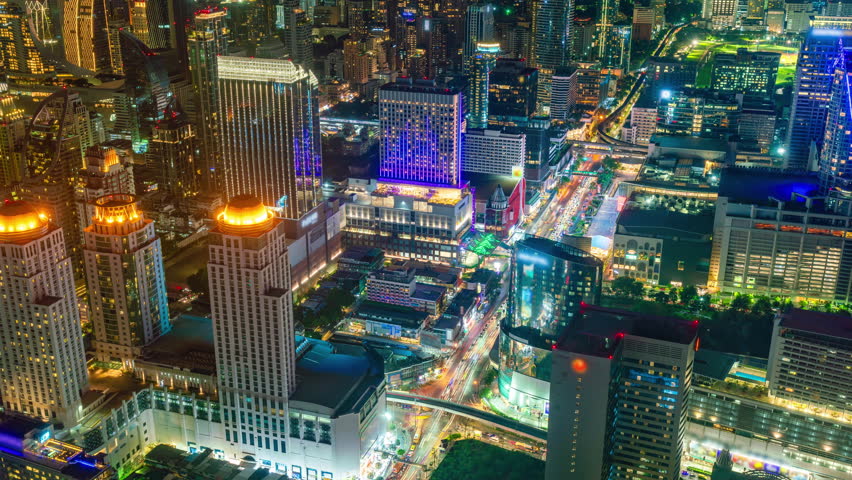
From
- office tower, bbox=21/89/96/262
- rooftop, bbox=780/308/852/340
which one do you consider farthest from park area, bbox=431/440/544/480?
office tower, bbox=21/89/96/262

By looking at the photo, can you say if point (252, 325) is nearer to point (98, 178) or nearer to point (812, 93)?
point (98, 178)

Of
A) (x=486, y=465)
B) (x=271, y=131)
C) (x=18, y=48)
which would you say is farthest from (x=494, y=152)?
(x=18, y=48)

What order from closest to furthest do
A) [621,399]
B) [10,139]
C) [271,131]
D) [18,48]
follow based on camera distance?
[621,399] → [271,131] → [10,139] → [18,48]

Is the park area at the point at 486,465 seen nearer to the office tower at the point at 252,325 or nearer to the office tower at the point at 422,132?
the office tower at the point at 252,325

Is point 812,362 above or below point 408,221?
below

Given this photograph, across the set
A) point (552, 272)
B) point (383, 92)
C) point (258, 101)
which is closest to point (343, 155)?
point (383, 92)

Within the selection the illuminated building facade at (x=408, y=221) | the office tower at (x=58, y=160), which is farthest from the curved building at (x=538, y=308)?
the office tower at (x=58, y=160)

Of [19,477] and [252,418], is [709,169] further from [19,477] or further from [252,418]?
[19,477]
